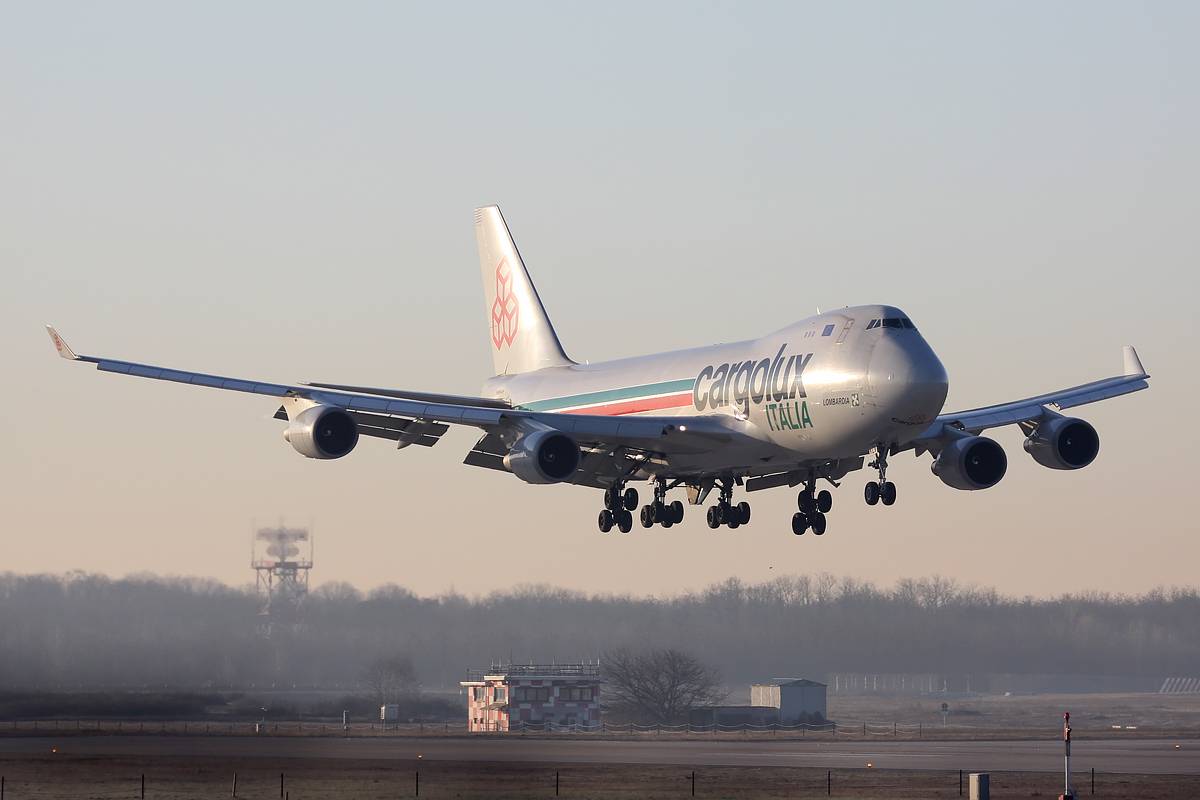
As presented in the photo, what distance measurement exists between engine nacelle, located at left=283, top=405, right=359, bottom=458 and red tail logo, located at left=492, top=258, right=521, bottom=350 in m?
23.3

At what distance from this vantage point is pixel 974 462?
6869cm

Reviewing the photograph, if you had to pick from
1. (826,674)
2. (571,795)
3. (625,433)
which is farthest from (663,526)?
(826,674)

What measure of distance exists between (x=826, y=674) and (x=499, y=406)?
296 feet

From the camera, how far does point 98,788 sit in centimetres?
7125

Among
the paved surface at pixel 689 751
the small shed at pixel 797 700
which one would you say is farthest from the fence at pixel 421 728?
the paved surface at pixel 689 751

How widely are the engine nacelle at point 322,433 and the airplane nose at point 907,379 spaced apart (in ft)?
66.9

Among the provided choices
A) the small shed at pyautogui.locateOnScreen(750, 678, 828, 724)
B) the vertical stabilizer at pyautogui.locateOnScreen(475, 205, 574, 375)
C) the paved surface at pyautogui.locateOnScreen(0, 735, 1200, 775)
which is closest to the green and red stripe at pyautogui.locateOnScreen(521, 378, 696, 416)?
the vertical stabilizer at pyautogui.locateOnScreen(475, 205, 574, 375)

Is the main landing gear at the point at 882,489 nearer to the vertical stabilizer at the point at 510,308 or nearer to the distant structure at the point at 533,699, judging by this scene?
the vertical stabilizer at the point at 510,308

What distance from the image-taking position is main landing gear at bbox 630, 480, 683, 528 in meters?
71.6

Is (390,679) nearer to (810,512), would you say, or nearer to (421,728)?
(421,728)

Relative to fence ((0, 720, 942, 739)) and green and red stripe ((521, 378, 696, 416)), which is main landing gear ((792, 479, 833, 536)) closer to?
green and red stripe ((521, 378, 696, 416))

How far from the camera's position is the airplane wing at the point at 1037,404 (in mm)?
70000

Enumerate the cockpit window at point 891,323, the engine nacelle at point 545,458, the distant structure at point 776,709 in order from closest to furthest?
1. the cockpit window at point 891,323
2. the engine nacelle at point 545,458
3. the distant structure at point 776,709

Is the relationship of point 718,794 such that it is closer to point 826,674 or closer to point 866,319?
point 866,319
